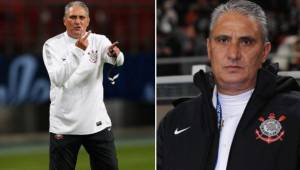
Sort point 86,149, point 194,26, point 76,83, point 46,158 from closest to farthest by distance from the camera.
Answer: point 76,83, point 86,149, point 46,158, point 194,26

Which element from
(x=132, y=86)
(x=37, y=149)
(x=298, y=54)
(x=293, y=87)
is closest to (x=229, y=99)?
(x=293, y=87)

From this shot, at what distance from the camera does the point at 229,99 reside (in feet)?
8.32

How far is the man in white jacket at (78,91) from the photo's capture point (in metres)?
4.30

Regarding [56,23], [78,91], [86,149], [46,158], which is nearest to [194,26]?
[56,23]

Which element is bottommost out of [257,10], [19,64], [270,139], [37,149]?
[37,149]

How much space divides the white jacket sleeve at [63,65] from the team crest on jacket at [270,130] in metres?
2.00

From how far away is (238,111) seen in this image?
2531 millimetres

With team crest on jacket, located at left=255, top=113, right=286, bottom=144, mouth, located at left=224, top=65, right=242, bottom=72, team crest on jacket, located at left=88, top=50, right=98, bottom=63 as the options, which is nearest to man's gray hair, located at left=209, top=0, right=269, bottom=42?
mouth, located at left=224, top=65, right=242, bottom=72

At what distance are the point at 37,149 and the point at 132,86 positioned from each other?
226 centimetres

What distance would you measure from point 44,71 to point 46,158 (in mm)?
3141

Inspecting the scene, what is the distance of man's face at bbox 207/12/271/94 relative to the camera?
2496 mm

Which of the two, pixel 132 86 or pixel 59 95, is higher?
pixel 59 95

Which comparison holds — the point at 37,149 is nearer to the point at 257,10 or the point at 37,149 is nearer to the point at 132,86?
the point at 132,86

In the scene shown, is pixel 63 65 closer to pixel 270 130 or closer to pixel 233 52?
pixel 233 52
